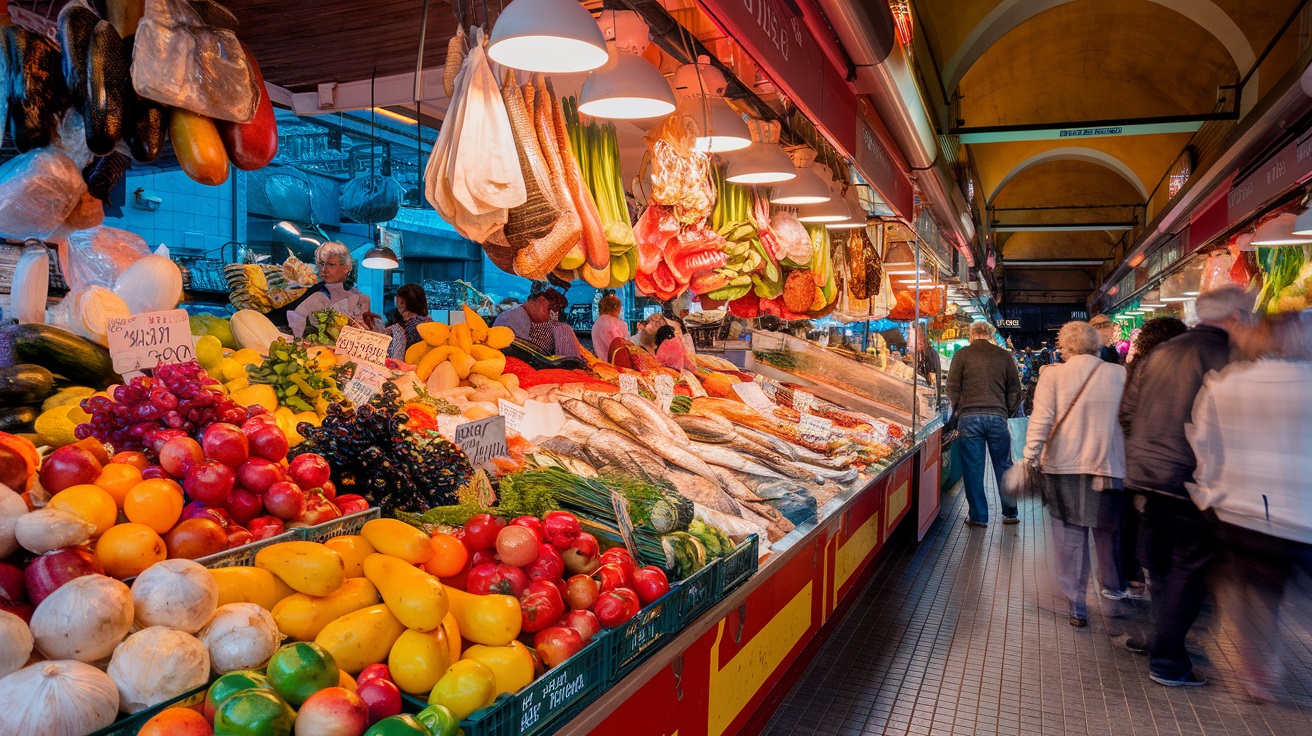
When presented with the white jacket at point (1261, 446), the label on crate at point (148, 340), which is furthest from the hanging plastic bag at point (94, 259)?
the white jacket at point (1261, 446)

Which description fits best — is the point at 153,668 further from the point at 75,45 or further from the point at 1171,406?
the point at 1171,406

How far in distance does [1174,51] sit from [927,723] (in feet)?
39.1

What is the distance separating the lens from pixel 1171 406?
433 cm

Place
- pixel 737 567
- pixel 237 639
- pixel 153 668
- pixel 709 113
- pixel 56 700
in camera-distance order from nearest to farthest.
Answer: pixel 56 700, pixel 153 668, pixel 237 639, pixel 737 567, pixel 709 113

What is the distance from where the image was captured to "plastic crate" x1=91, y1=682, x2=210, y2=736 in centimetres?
115

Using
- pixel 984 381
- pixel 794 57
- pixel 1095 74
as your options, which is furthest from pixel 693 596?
pixel 1095 74

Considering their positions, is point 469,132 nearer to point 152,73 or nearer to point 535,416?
point 152,73

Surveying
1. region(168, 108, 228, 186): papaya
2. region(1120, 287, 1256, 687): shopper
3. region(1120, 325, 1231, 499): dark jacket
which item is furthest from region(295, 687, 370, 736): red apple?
region(1120, 325, 1231, 499): dark jacket

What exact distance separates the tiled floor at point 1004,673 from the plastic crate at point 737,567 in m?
1.16

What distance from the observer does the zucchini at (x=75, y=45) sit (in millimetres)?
1761

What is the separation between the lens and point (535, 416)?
3500 mm

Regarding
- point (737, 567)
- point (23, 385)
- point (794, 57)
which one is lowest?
point (737, 567)

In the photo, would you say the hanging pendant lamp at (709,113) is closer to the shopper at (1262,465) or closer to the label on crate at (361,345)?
the label on crate at (361,345)

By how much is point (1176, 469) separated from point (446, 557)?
3.93 m
